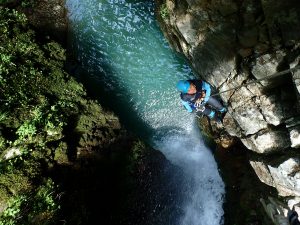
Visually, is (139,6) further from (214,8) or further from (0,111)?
(0,111)

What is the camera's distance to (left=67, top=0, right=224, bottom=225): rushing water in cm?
1145

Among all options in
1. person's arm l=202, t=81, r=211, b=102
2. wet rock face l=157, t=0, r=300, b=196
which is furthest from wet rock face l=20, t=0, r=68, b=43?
person's arm l=202, t=81, r=211, b=102

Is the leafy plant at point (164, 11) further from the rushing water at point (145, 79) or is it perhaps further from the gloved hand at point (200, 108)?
the gloved hand at point (200, 108)

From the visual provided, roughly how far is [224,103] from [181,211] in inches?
179

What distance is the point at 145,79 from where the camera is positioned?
11.7 meters

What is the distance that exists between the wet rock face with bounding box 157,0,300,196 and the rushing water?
239 cm

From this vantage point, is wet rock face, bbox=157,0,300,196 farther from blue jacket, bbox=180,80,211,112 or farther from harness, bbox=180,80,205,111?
harness, bbox=180,80,205,111

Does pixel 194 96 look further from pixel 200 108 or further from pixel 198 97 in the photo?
pixel 200 108

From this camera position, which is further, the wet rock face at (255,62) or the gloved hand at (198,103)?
the gloved hand at (198,103)

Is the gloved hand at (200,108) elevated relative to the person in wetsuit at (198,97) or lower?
lower

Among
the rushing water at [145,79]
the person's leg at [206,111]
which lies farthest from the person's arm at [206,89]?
the rushing water at [145,79]

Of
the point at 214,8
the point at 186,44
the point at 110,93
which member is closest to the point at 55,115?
the point at 110,93

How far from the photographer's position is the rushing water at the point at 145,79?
37.6 feet

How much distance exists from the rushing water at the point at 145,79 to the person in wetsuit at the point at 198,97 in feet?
7.43
